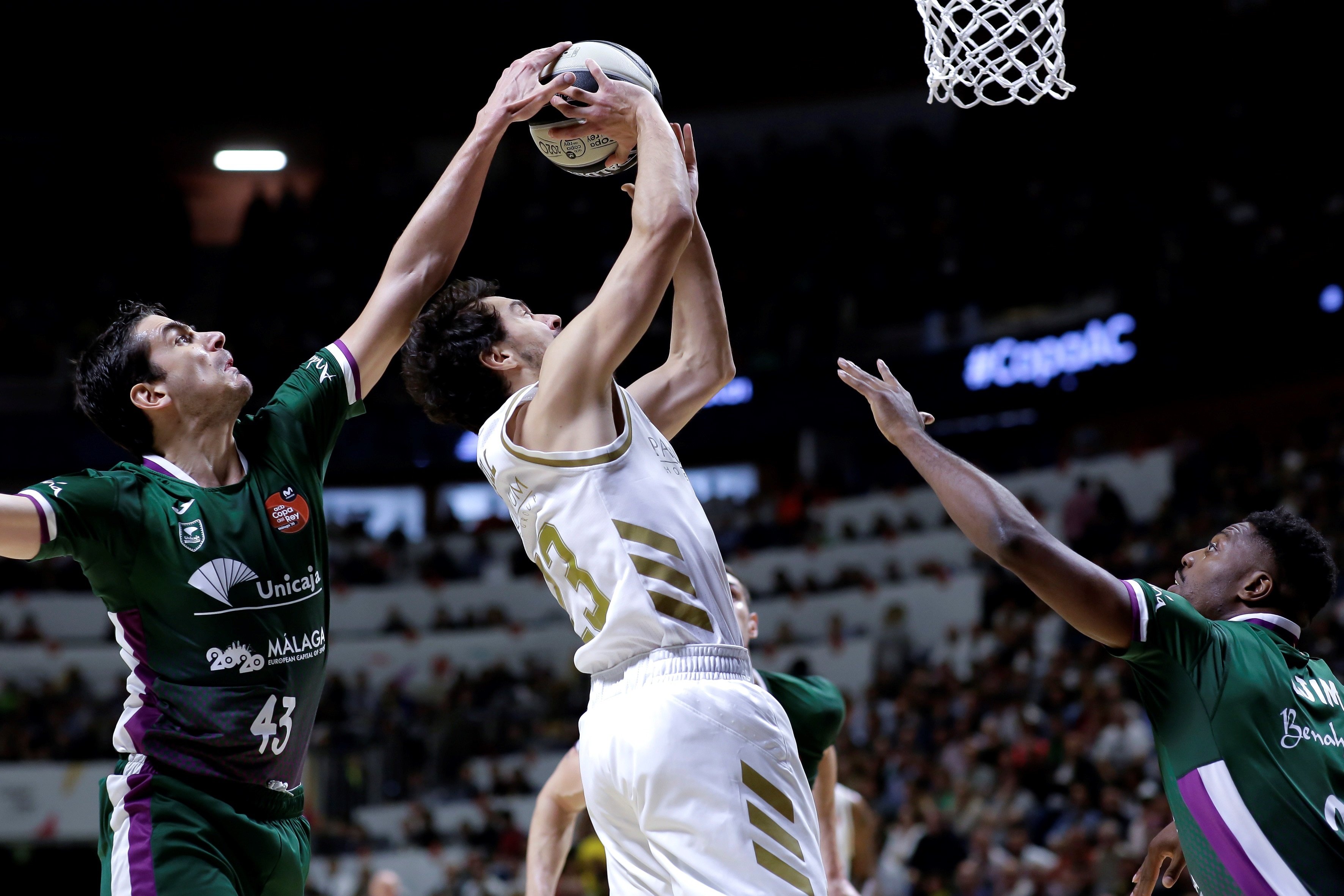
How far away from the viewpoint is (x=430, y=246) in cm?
415

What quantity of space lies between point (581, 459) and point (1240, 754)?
5.85 ft

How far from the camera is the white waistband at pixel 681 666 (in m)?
3.15

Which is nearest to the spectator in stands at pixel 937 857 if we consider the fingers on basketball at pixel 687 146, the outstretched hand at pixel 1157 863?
the outstretched hand at pixel 1157 863

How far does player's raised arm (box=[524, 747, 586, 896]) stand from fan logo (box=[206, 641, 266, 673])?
1.66m

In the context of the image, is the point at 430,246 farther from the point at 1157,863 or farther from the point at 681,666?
the point at 1157,863

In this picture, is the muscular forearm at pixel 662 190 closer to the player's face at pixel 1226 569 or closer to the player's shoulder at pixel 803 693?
the player's face at pixel 1226 569

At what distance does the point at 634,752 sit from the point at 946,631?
553 inches

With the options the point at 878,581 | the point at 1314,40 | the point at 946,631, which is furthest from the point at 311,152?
the point at 1314,40

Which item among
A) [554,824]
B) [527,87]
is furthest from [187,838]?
[527,87]

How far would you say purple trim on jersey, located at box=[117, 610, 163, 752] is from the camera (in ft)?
11.2

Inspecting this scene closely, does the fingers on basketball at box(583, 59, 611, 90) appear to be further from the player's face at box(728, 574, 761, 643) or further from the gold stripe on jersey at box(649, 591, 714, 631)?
the player's face at box(728, 574, 761, 643)

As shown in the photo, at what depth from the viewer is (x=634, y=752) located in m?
3.08

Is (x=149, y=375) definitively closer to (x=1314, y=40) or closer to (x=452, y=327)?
(x=452, y=327)

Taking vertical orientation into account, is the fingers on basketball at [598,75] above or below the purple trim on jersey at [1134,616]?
above
